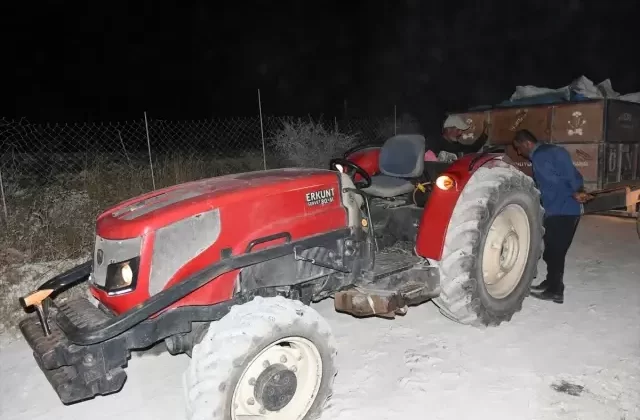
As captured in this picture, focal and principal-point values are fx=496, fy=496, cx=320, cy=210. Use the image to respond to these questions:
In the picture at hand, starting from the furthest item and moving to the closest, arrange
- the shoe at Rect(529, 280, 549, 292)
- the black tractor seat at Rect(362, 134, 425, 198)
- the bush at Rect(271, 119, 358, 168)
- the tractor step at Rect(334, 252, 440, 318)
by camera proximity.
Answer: the bush at Rect(271, 119, 358, 168) < the shoe at Rect(529, 280, 549, 292) < the black tractor seat at Rect(362, 134, 425, 198) < the tractor step at Rect(334, 252, 440, 318)

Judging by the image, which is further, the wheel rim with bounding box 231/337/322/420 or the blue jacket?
the blue jacket

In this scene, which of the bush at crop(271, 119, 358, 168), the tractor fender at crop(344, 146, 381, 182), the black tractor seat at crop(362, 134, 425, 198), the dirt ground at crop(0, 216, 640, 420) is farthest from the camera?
the bush at crop(271, 119, 358, 168)

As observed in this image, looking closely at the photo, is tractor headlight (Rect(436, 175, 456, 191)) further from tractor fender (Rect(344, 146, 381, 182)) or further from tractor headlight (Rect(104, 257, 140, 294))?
tractor headlight (Rect(104, 257, 140, 294))

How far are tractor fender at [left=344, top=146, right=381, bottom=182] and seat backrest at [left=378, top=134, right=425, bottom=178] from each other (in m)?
0.32

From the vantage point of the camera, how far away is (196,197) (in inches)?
116

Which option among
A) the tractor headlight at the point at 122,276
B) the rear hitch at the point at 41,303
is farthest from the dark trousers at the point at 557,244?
the rear hitch at the point at 41,303

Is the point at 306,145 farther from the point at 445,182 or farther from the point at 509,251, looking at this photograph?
the point at 445,182

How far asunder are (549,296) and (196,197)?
3.57 m

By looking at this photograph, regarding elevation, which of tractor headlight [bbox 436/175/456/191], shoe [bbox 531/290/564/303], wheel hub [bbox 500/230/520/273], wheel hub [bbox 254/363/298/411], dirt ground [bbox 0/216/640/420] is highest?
tractor headlight [bbox 436/175/456/191]

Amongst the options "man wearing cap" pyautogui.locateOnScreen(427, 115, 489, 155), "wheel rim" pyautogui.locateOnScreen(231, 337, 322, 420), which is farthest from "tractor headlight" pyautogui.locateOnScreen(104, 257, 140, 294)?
"man wearing cap" pyautogui.locateOnScreen(427, 115, 489, 155)

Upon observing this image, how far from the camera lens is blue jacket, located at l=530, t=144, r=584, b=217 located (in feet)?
15.0

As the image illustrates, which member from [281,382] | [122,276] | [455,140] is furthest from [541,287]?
[122,276]

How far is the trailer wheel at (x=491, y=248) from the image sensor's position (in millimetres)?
3701

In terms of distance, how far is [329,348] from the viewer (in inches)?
115
